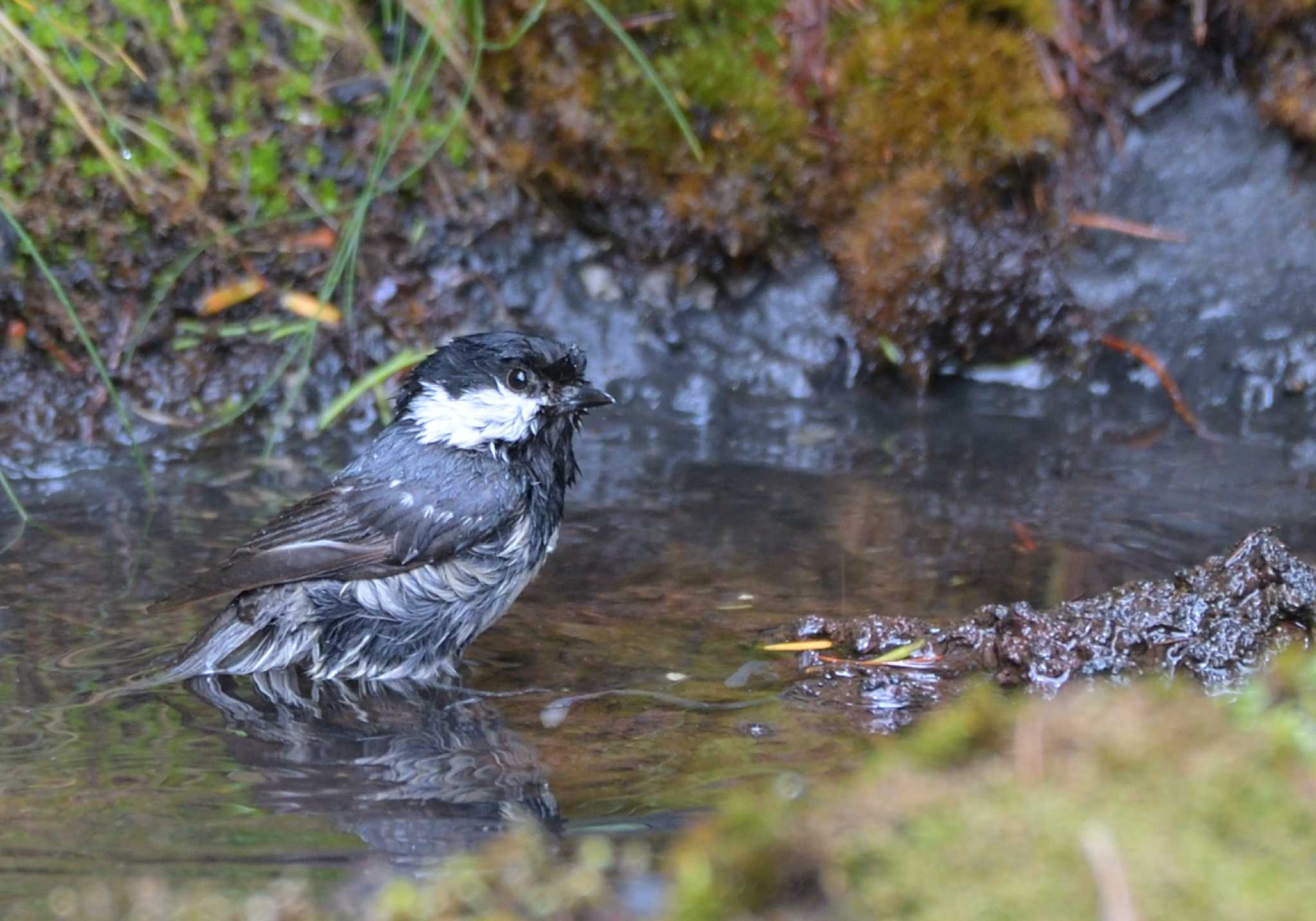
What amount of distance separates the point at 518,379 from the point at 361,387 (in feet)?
5.00

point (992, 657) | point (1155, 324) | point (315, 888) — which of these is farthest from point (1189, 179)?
point (315, 888)

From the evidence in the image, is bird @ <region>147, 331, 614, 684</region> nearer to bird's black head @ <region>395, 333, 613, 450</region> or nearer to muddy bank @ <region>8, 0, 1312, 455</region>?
bird's black head @ <region>395, 333, 613, 450</region>

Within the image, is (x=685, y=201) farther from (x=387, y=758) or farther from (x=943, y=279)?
(x=387, y=758)

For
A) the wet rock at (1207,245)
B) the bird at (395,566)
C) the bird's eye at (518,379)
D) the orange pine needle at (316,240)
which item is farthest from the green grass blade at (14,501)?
the wet rock at (1207,245)

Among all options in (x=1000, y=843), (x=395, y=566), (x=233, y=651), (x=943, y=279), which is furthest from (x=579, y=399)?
(x=1000, y=843)

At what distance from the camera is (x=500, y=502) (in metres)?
4.23

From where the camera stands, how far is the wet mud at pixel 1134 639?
12.1ft

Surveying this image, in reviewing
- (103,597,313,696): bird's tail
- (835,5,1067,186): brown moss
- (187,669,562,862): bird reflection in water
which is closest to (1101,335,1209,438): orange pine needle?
(835,5,1067,186): brown moss

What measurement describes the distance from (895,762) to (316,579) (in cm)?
247

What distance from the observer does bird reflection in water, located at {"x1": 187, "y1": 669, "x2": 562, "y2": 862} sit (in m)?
2.96

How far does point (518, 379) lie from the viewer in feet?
14.5

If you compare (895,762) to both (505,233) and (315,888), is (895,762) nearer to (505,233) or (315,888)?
(315,888)

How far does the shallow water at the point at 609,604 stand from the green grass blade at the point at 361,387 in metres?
0.20

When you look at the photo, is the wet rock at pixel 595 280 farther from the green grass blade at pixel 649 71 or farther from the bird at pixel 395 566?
the bird at pixel 395 566
